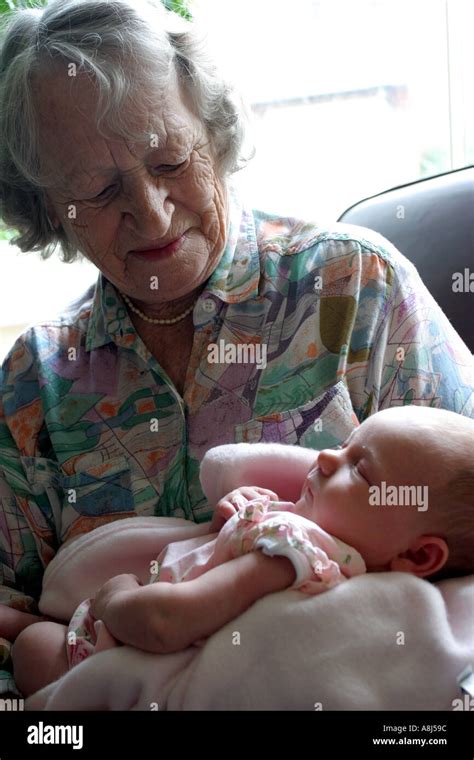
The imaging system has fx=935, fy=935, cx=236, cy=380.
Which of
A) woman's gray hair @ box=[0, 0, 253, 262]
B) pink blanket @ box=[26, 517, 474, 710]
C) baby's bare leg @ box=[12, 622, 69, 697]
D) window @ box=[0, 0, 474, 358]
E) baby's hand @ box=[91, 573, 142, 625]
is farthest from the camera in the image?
window @ box=[0, 0, 474, 358]

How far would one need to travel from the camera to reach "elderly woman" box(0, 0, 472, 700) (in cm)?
136

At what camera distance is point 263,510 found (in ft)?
3.71

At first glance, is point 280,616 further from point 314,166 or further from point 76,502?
point 314,166

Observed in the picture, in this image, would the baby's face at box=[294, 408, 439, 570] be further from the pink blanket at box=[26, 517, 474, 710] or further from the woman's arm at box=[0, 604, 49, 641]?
the woman's arm at box=[0, 604, 49, 641]

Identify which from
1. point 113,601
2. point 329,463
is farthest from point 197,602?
point 329,463

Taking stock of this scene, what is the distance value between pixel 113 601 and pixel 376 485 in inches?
13.2

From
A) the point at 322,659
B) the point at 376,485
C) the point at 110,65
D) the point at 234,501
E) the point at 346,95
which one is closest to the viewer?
the point at 322,659

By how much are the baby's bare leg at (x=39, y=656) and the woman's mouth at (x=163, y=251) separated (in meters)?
0.56

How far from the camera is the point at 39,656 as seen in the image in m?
1.25

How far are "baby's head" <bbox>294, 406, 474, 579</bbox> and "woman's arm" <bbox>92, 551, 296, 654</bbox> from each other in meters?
0.11

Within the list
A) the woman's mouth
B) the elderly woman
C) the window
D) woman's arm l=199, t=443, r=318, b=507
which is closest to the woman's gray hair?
the elderly woman

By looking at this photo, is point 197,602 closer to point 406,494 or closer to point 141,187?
point 406,494

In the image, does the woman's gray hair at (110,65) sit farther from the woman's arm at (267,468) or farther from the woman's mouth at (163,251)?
the woman's arm at (267,468)
